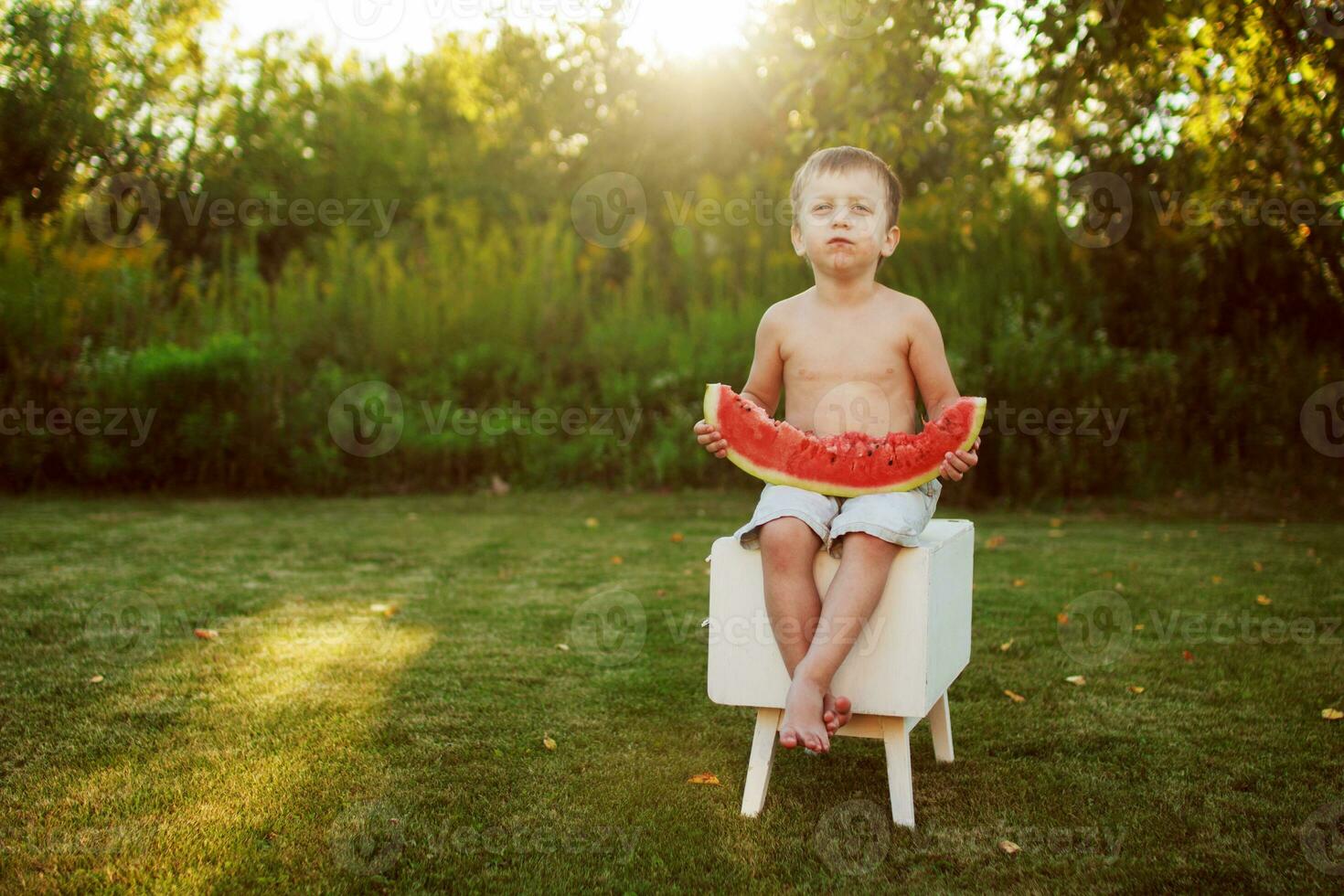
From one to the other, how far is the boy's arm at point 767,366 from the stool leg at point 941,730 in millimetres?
885

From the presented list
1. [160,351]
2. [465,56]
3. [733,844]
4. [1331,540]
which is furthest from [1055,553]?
[465,56]

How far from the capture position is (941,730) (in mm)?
2992

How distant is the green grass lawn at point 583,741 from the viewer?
2307mm

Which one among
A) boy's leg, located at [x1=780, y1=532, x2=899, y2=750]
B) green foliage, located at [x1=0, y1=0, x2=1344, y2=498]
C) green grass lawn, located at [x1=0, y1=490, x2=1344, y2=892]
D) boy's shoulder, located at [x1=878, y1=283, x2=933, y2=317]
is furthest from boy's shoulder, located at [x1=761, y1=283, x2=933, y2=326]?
green foliage, located at [x1=0, y1=0, x2=1344, y2=498]

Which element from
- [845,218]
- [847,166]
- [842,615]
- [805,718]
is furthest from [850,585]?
[847,166]

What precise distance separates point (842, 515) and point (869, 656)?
0.33 meters

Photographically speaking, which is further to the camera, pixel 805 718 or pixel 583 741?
pixel 583 741

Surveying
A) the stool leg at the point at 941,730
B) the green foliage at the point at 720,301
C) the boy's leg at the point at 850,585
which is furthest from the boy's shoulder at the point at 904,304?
the green foliage at the point at 720,301

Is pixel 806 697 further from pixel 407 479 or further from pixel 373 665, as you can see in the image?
pixel 407 479

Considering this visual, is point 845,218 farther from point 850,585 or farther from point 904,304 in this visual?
point 850,585

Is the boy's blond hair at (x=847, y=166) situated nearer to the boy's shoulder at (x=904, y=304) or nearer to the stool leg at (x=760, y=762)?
the boy's shoulder at (x=904, y=304)

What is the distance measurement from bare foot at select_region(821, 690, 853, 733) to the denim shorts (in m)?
0.34

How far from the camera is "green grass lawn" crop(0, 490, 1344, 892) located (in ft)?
7.57

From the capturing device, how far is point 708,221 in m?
10.6
